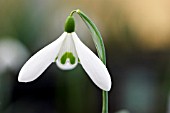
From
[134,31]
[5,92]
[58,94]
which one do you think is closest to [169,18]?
[134,31]

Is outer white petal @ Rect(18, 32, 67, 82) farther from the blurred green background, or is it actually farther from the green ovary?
the blurred green background

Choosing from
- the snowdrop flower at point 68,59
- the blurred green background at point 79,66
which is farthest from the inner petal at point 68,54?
the blurred green background at point 79,66

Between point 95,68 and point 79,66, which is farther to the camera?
point 79,66

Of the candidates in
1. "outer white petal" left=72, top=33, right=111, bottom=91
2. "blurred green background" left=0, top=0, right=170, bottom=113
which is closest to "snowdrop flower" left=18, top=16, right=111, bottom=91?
"outer white petal" left=72, top=33, right=111, bottom=91

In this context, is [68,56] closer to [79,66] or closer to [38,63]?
[38,63]

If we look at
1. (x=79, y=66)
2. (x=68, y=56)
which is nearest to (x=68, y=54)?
(x=68, y=56)

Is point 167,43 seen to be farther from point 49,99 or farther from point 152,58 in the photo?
point 49,99

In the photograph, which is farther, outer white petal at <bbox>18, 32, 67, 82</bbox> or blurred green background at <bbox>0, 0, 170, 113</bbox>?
blurred green background at <bbox>0, 0, 170, 113</bbox>

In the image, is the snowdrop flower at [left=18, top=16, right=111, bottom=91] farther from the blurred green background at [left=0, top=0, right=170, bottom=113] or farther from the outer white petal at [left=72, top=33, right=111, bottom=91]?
the blurred green background at [left=0, top=0, right=170, bottom=113]
